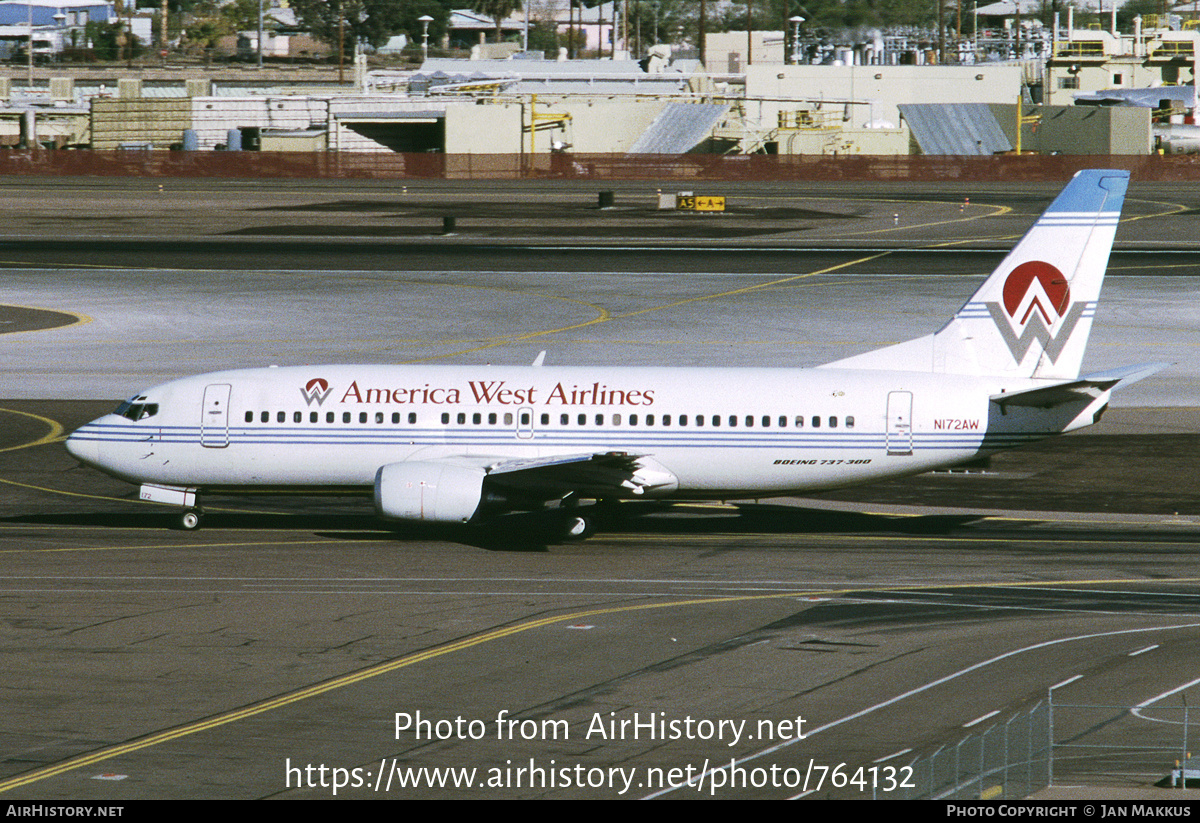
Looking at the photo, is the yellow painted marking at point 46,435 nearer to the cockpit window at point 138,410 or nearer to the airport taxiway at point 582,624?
the airport taxiway at point 582,624

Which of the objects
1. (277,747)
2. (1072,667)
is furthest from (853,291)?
(277,747)

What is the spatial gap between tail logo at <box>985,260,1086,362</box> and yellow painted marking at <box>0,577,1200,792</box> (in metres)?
6.48

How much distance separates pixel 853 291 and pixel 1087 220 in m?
37.7

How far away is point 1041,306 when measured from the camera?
113 feet

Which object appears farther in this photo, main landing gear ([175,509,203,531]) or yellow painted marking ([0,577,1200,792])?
main landing gear ([175,509,203,531])

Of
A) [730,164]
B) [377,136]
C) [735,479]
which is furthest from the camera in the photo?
[377,136]

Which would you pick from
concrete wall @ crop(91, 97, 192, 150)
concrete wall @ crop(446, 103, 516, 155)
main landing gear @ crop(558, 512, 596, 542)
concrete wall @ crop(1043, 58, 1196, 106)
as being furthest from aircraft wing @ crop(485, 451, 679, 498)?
concrete wall @ crop(1043, 58, 1196, 106)

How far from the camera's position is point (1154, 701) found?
21.8m

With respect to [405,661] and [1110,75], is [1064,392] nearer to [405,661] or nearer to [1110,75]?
[405,661]

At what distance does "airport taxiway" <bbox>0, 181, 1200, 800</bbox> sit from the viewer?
65.7 feet

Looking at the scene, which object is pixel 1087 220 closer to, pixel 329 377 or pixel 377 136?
pixel 329 377

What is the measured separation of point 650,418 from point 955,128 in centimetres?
12831

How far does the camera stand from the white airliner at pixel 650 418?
33406 mm

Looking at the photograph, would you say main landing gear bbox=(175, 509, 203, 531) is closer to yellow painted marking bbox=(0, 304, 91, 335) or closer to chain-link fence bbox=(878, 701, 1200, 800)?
chain-link fence bbox=(878, 701, 1200, 800)
